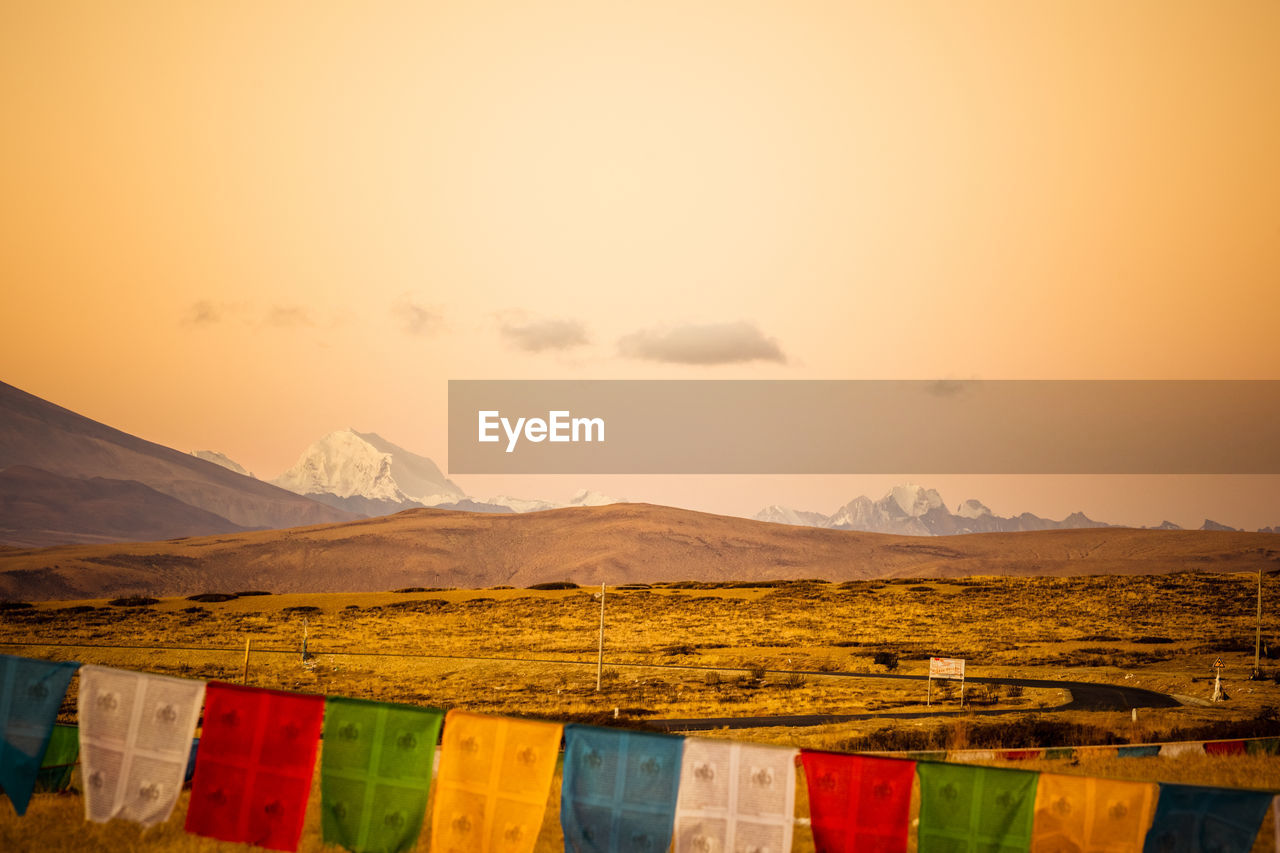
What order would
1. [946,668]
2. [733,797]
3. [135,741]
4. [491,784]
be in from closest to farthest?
[733,797], [491,784], [135,741], [946,668]

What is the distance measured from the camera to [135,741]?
1178 centimetres

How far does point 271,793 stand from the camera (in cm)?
1152

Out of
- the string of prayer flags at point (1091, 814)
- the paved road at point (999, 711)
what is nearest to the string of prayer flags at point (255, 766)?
the string of prayer flags at point (1091, 814)

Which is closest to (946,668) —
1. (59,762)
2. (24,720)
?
(59,762)

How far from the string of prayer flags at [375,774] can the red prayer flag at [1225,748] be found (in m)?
18.8

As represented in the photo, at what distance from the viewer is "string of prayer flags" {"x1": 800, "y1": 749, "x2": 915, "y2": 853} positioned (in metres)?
10.5

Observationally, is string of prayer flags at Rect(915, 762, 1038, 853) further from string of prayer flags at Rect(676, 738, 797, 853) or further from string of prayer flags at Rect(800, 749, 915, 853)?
string of prayer flags at Rect(676, 738, 797, 853)

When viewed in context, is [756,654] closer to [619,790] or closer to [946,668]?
[946,668]

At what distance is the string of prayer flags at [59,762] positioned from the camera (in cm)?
1421

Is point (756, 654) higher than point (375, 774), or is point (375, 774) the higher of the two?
point (375, 774)

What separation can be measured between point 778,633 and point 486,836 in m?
68.4

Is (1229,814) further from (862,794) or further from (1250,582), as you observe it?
(1250,582)

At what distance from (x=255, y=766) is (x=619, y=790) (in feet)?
13.2

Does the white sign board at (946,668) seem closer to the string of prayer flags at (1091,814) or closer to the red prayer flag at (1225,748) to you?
the red prayer flag at (1225,748)
